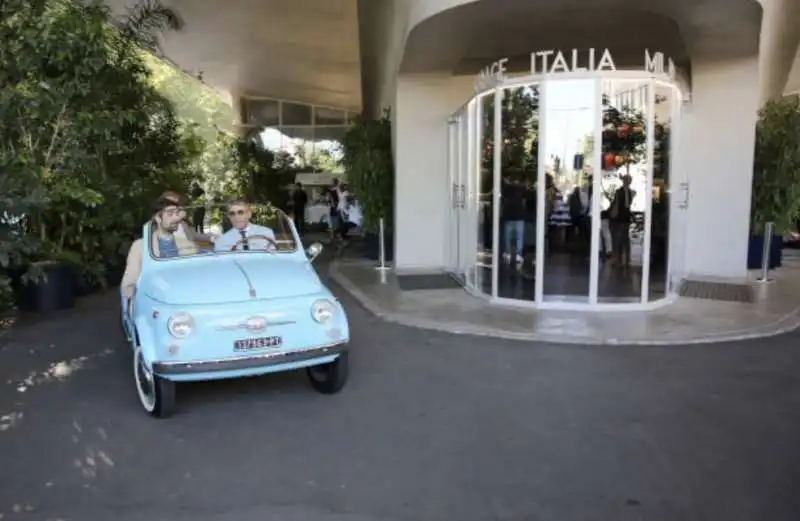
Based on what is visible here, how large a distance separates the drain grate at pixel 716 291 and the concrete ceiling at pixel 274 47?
10510mm

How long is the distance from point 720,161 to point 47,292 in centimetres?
962

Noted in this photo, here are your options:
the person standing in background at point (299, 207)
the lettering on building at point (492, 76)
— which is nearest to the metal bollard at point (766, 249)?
the lettering on building at point (492, 76)

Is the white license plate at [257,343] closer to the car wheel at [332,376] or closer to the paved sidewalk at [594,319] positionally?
the car wheel at [332,376]

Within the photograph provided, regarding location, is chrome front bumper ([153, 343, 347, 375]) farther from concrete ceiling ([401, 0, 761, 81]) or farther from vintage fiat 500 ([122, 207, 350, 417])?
concrete ceiling ([401, 0, 761, 81])

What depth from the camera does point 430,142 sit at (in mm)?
11648

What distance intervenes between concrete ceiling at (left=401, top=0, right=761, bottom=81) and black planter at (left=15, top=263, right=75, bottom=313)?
550 centimetres

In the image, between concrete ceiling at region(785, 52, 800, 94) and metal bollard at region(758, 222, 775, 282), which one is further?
concrete ceiling at region(785, 52, 800, 94)

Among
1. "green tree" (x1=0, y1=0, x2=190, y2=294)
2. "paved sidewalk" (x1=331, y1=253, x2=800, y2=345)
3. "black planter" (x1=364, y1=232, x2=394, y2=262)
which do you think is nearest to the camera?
"paved sidewalk" (x1=331, y1=253, x2=800, y2=345)

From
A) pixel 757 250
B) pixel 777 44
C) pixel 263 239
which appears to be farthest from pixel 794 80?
pixel 263 239

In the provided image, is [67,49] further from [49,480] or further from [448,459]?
[448,459]

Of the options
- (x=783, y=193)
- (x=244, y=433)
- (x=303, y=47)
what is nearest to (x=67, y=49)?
(x=244, y=433)

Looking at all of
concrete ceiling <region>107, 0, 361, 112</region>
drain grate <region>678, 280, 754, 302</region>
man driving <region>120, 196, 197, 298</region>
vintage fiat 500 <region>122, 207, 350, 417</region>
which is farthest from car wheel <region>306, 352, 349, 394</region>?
concrete ceiling <region>107, 0, 361, 112</region>

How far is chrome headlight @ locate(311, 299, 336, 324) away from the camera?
5.16 m

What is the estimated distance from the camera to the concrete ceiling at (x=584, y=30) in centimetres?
830
